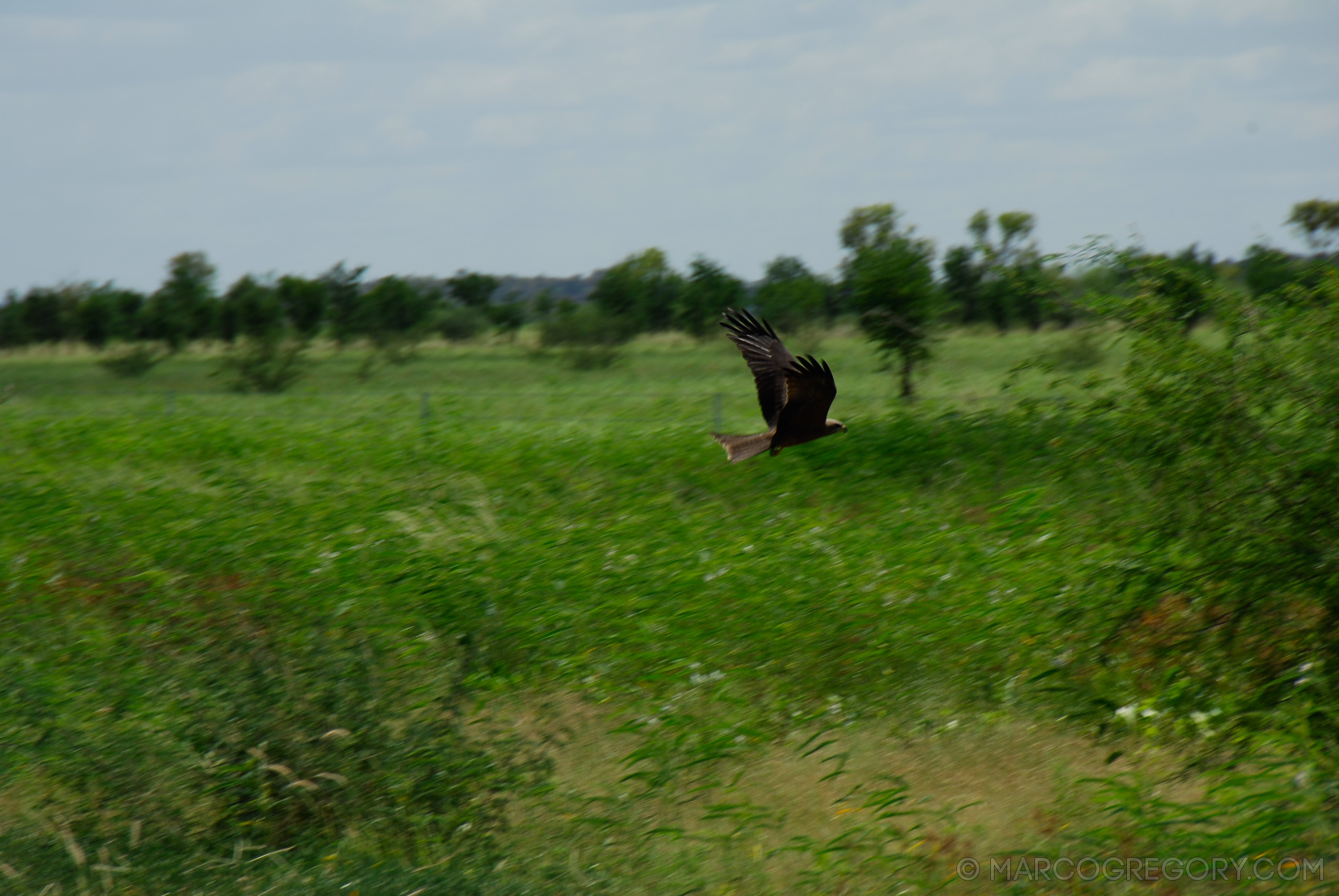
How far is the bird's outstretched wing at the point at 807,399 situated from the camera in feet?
23.6

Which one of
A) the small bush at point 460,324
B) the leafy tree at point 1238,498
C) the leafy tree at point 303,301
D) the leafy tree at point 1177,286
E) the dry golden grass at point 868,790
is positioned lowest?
the dry golden grass at point 868,790

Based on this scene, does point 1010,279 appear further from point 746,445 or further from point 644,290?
point 644,290

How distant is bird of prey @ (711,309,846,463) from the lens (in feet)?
23.8

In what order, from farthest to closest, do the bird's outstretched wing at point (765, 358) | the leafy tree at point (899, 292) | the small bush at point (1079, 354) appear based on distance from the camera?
the small bush at point (1079, 354) → the leafy tree at point (899, 292) → the bird's outstretched wing at point (765, 358)

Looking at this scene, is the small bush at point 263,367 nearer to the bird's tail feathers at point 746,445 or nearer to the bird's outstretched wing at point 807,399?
the bird's tail feathers at point 746,445

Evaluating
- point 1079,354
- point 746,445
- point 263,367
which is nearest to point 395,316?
point 263,367

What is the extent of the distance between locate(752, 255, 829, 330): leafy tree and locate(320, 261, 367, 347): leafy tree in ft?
46.8

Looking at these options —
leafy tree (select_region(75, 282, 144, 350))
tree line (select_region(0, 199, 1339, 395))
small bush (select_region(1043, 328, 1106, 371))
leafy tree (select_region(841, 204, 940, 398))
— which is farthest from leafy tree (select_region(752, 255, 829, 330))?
leafy tree (select_region(75, 282, 144, 350))

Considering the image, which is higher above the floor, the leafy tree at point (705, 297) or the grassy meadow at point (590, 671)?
the leafy tree at point (705, 297)

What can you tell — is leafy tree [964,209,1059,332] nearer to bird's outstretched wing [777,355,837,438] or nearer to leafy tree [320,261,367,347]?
bird's outstretched wing [777,355,837,438]

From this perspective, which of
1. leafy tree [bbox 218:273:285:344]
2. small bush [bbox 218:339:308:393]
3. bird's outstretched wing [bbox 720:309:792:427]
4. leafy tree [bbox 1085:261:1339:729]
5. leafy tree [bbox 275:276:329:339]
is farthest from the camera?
leafy tree [bbox 275:276:329:339]

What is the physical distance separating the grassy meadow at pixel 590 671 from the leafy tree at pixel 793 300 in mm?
16516

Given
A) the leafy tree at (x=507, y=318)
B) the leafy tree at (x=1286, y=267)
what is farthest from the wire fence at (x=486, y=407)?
the leafy tree at (x=507, y=318)

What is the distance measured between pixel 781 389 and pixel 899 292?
9.67 meters
